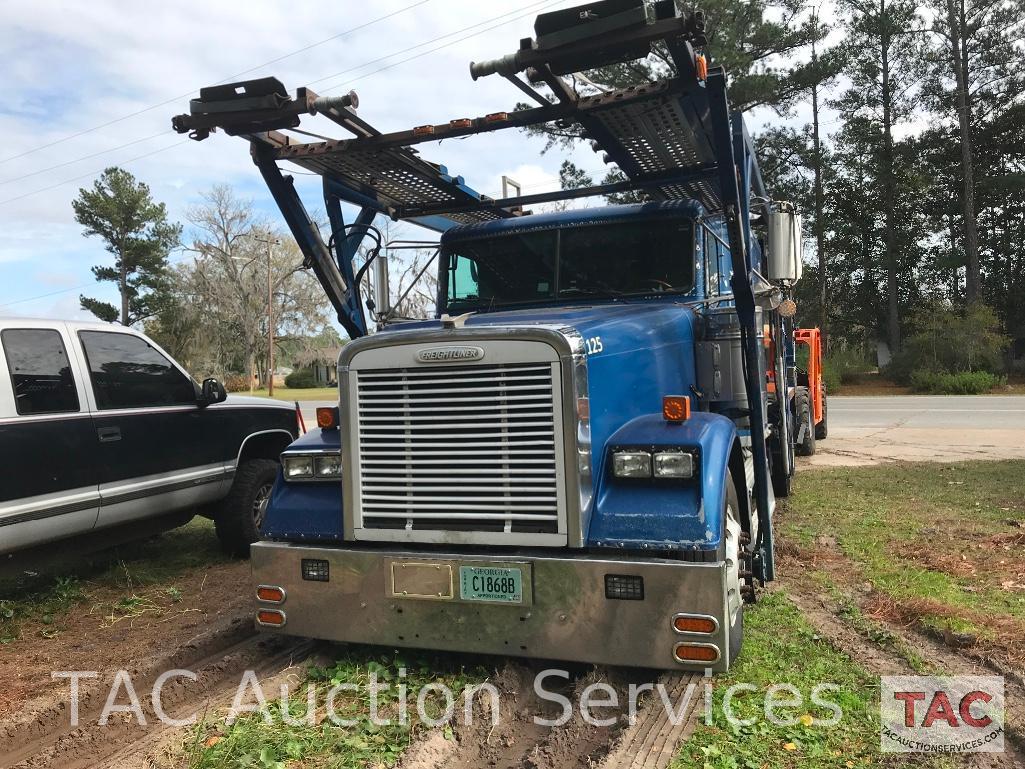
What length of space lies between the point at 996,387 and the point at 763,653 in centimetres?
2664

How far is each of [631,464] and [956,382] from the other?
26.1m

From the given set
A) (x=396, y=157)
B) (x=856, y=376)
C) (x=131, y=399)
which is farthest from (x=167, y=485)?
(x=856, y=376)

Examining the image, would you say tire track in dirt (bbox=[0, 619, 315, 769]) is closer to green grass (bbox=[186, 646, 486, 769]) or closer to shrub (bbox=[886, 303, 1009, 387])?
green grass (bbox=[186, 646, 486, 769])

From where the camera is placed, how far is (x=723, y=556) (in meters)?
3.19

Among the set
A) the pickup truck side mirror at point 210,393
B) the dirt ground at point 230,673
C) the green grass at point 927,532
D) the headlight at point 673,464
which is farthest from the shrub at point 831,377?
the headlight at point 673,464

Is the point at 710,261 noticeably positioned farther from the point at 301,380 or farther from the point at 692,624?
the point at 301,380

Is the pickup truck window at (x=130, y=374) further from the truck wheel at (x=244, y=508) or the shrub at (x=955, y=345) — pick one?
the shrub at (x=955, y=345)

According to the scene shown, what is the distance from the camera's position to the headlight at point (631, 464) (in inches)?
130

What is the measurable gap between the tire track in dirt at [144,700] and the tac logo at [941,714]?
9.40 ft

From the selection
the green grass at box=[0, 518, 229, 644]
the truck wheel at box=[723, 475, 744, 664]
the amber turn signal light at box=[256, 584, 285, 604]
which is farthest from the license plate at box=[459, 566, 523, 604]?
the green grass at box=[0, 518, 229, 644]

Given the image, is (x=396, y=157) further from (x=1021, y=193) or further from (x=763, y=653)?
(x=1021, y=193)

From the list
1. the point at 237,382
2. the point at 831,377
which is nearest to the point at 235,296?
the point at 237,382

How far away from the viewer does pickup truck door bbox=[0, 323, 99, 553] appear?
4.45m

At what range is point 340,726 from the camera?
3.20 metres
